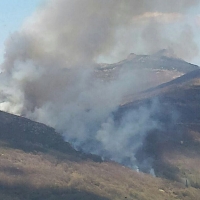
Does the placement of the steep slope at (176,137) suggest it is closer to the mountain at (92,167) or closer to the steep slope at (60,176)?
the mountain at (92,167)

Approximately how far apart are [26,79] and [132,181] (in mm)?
53030

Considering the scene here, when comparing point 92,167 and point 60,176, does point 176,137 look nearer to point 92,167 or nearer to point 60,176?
point 92,167

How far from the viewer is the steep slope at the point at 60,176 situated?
255 feet

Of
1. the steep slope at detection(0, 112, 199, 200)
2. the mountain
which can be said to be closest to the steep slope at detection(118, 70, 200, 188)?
the mountain

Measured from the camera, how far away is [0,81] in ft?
440

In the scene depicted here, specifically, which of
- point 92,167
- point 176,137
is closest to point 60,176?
point 92,167

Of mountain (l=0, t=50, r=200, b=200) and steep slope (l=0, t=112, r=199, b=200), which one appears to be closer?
steep slope (l=0, t=112, r=199, b=200)

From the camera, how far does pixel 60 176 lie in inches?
Result: 3310

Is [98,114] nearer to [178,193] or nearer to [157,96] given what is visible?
[157,96]

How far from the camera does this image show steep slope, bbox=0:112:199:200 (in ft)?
255

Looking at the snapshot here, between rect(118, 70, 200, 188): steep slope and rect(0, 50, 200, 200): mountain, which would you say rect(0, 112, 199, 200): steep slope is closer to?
rect(0, 50, 200, 200): mountain

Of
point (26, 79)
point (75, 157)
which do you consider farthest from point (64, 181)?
point (26, 79)

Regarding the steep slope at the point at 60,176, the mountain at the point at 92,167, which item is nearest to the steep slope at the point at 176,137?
the mountain at the point at 92,167

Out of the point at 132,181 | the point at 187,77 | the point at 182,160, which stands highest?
the point at 187,77
